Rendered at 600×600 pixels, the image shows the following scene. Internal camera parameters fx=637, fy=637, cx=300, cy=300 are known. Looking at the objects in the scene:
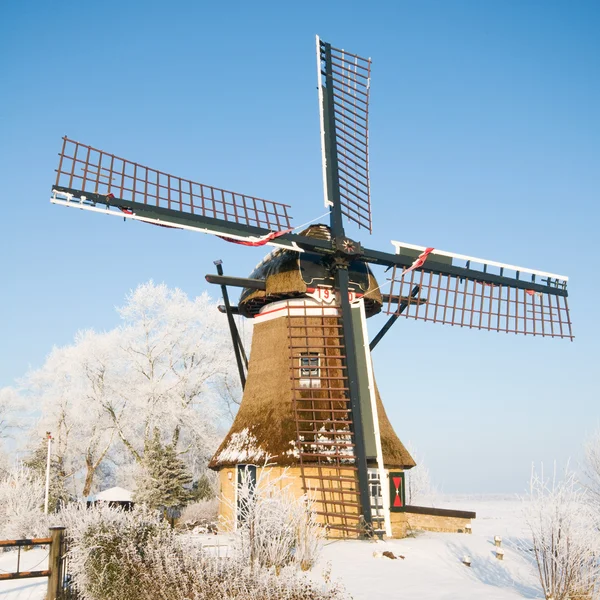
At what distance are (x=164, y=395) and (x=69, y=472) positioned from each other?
35.6ft

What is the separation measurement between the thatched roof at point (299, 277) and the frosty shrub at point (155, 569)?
8226 mm

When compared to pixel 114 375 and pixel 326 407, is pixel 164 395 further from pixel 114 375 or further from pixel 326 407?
pixel 326 407

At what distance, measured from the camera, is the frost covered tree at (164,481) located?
23.7 metres

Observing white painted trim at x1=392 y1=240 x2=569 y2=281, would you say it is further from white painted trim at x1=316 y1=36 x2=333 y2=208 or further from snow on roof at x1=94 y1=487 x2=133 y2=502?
snow on roof at x1=94 y1=487 x2=133 y2=502

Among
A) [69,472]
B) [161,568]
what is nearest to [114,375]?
[69,472]

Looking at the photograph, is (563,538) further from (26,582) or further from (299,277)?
(299,277)

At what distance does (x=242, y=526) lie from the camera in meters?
10.0

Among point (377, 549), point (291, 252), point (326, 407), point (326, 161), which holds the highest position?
point (326, 161)

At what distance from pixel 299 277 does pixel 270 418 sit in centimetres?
391

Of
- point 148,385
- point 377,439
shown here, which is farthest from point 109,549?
point 148,385

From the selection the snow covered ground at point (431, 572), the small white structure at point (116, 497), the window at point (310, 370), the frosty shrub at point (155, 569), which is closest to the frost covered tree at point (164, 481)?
the small white structure at point (116, 497)

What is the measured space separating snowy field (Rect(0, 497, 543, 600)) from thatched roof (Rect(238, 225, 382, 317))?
6628 millimetres

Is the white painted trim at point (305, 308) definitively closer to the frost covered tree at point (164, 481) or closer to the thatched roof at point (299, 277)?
the thatched roof at point (299, 277)

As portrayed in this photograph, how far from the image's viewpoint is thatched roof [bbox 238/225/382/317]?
58.0 ft
